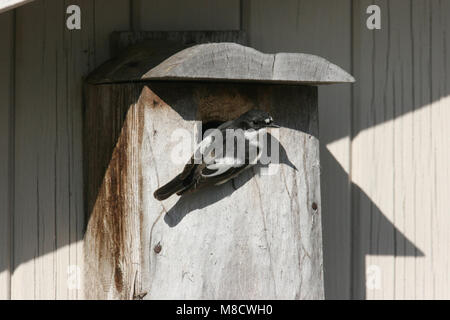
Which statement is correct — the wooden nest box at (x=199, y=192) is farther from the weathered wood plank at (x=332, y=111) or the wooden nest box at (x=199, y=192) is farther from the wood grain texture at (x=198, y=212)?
the weathered wood plank at (x=332, y=111)

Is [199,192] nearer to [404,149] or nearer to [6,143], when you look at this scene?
[6,143]

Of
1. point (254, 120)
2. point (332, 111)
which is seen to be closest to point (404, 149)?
point (332, 111)

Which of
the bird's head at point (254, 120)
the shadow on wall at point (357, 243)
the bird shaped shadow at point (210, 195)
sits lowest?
the shadow on wall at point (357, 243)

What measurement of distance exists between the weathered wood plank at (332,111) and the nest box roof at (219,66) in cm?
36

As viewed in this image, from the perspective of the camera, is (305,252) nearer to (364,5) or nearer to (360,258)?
(360,258)

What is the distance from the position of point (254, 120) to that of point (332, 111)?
0.48 m

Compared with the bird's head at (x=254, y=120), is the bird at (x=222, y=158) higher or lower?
lower

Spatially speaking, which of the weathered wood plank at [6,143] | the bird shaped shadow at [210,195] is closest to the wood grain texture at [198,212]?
the bird shaped shadow at [210,195]

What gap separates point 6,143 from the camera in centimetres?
220

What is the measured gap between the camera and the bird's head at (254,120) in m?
1.96

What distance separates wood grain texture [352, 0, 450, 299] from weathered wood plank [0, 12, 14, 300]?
92cm

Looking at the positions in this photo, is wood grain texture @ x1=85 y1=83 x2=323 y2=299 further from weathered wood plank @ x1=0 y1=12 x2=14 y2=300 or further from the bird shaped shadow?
weathered wood plank @ x1=0 y1=12 x2=14 y2=300

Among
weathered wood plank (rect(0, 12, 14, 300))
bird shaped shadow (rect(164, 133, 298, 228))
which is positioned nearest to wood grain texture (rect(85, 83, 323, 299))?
bird shaped shadow (rect(164, 133, 298, 228))

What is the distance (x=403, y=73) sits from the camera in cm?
241
